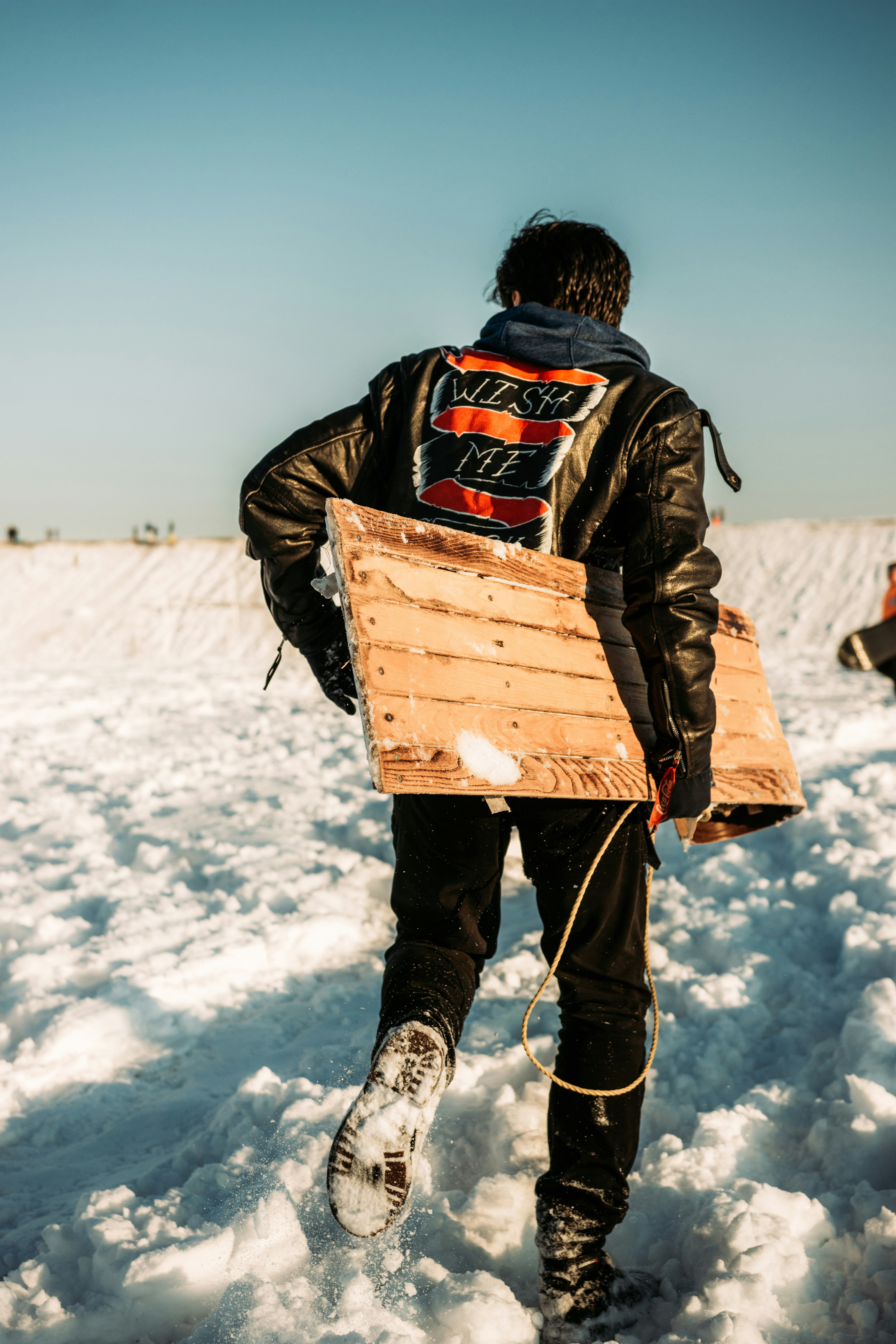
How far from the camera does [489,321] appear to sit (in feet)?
6.94

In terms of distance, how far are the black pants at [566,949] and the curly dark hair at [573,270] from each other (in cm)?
132

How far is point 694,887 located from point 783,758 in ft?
3.99

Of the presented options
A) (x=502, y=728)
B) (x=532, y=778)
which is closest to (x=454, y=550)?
(x=502, y=728)

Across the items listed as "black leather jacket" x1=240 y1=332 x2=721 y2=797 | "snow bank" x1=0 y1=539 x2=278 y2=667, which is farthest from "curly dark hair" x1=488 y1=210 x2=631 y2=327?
"snow bank" x1=0 y1=539 x2=278 y2=667

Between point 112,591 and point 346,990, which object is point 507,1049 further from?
point 112,591

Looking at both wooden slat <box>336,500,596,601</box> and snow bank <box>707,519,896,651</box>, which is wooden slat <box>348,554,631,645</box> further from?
snow bank <box>707,519,896,651</box>

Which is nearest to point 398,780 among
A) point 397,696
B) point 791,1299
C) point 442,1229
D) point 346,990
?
point 397,696

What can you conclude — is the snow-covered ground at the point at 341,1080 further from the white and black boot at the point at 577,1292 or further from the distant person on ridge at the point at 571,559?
the distant person on ridge at the point at 571,559

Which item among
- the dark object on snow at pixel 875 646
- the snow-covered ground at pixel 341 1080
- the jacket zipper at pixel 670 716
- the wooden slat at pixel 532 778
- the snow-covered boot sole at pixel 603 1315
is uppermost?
the dark object on snow at pixel 875 646

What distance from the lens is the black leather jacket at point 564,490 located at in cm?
187

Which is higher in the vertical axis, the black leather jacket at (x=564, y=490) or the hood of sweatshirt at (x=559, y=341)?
the hood of sweatshirt at (x=559, y=341)

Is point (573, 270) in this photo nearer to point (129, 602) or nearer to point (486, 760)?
point (486, 760)

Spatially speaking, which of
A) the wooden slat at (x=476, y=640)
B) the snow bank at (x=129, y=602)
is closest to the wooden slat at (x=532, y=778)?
the wooden slat at (x=476, y=640)

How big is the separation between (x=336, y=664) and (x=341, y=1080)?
1.29 m
